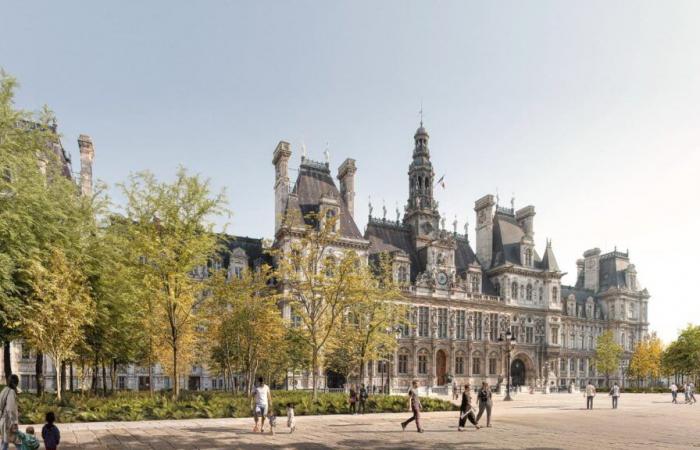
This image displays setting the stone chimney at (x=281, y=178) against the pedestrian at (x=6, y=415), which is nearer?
the pedestrian at (x=6, y=415)

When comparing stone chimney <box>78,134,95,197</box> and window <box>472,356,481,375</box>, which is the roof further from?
window <box>472,356,481,375</box>

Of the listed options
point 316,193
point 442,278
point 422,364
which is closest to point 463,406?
point 316,193

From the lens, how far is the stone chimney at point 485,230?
74438 millimetres

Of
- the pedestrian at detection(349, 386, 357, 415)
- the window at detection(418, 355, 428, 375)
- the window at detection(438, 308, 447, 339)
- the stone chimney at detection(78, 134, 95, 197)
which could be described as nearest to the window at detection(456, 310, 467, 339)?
the window at detection(438, 308, 447, 339)

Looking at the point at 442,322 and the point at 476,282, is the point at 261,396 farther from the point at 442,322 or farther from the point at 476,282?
the point at 476,282

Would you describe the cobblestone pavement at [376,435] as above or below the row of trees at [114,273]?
below

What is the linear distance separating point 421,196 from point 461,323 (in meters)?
17.2

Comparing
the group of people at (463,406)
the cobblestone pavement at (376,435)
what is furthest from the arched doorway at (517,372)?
the group of people at (463,406)

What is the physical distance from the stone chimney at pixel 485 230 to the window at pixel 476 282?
212 inches

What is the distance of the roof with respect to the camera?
58.5 metres

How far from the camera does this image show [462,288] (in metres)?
66.3

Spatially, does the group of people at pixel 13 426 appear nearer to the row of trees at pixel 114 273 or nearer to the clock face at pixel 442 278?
the row of trees at pixel 114 273

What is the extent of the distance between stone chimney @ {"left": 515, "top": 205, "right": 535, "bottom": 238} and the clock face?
17.4 metres

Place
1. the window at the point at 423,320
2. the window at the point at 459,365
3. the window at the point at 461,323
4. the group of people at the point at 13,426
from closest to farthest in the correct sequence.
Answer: the group of people at the point at 13,426
the window at the point at 423,320
the window at the point at 459,365
the window at the point at 461,323
